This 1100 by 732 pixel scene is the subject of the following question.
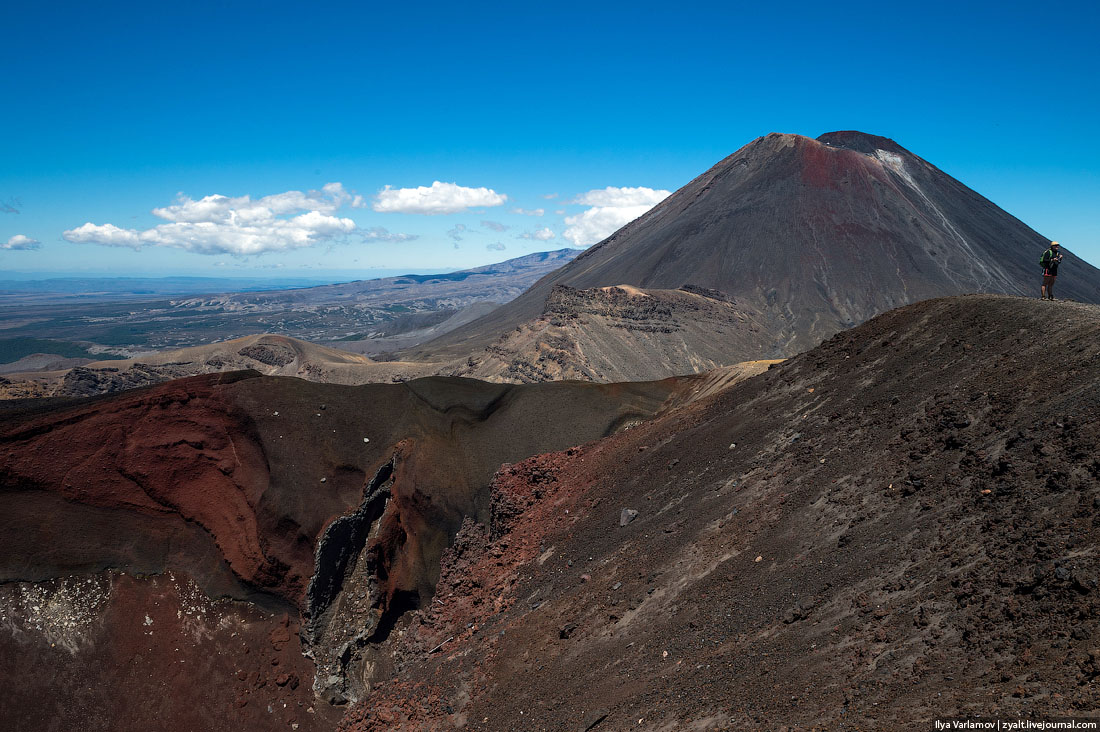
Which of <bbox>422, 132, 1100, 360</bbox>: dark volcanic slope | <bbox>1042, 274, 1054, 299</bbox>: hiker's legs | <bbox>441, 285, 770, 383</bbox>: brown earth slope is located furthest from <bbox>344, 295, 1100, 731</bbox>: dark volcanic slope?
<bbox>422, 132, 1100, 360</bbox>: dark volcanic slope

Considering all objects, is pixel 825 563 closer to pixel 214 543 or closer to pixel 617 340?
pixel 214 543

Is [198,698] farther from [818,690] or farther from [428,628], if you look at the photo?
[818,690]

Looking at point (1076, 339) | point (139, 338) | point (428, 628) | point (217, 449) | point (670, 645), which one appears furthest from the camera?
point (139, 338)

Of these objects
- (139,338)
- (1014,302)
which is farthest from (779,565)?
(139,338)

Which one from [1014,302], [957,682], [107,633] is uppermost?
[1014,302]

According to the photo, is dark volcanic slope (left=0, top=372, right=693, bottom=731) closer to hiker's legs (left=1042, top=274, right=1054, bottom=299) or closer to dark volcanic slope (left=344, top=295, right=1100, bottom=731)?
dark volcanic slope (left=344, top=295, right=1100, bottom=731)

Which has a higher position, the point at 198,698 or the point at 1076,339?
the point at 1076,339
